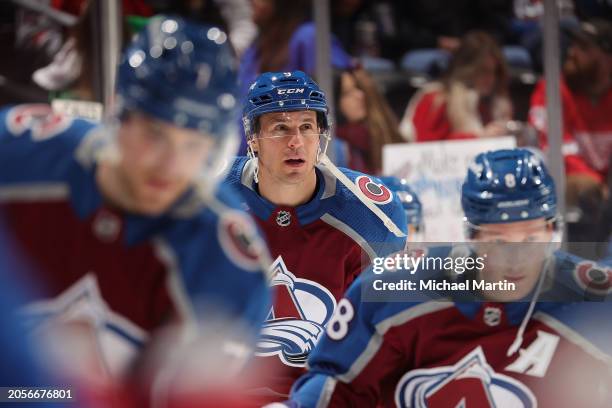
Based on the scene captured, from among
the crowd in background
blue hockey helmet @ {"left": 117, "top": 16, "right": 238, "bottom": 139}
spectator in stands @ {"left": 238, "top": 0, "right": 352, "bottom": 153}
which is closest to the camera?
blue hockey helmet @ {"left": 117, "top": 16, "right": 238, "bottom": 139}

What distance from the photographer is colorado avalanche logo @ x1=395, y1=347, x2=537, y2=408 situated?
6.39 ft

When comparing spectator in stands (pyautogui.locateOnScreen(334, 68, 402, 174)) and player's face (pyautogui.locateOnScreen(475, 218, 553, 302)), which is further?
spectator in stands (pyautogui.locateOnScreen(334, 68, 402, 174))

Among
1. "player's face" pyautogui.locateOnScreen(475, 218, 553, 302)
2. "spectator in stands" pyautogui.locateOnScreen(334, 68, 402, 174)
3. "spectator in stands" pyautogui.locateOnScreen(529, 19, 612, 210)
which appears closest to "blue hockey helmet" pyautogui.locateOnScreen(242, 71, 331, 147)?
"player's face" pyautogui.locateOnScreen(475, 218, 553, 302)

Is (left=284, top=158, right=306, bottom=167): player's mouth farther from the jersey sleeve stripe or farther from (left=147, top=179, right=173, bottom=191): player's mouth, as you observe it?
(left=147, top=179, right=173, bottom=191): player's mouth

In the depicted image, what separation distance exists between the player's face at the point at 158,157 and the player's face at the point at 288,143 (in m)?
1.00

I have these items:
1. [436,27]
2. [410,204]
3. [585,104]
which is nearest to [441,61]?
[436,27]

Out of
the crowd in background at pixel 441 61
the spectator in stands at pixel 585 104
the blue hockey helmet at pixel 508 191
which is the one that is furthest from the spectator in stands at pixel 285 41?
the blue hockey helmet at pixel 508 191

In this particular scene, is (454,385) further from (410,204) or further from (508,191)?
(410,204)

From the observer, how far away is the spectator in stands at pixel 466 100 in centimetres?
436

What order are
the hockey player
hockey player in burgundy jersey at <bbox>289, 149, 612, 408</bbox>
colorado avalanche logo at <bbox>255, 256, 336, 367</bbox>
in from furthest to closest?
1. the hockey player
2. colorado avalanche logo at <bbox>255, 256, 336, 367</bbox>
3. hockey player in burgundy jersey at <bbox>289, 149, 612, 408</bbox>

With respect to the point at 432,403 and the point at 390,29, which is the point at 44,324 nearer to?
the point at 432,403

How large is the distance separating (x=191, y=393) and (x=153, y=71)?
47 cm

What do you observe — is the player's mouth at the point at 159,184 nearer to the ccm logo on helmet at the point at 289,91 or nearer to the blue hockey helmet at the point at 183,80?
the blue hockey helmet at the point at 183,80

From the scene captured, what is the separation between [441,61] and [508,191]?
2.63 meters
